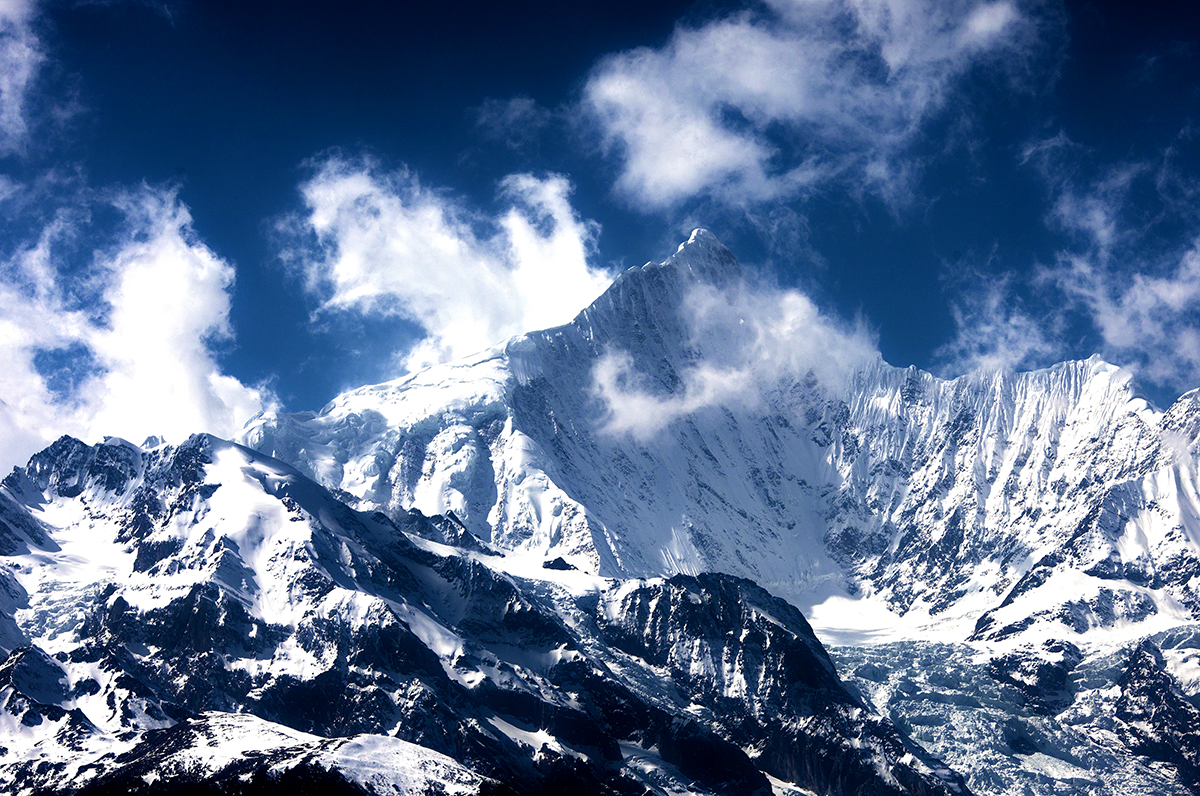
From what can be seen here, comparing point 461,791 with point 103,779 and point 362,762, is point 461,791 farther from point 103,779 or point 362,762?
point 103,779

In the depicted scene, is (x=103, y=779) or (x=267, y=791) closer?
(x=267, y=791)

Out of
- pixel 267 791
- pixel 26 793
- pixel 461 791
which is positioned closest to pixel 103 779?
pixel 26 793

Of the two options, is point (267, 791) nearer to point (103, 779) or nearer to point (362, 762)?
point (362, 762)

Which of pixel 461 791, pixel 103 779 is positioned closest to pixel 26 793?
pixel 103 779

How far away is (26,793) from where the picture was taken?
647 ft

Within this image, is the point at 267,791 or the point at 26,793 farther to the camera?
the point at 26,793

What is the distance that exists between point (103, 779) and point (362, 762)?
127 ft

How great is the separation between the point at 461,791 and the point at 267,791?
1081 inches

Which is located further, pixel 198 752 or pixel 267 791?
pixel 198 752

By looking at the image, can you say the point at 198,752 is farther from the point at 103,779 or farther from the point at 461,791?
the point at 461,791

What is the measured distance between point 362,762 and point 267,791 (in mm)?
15304

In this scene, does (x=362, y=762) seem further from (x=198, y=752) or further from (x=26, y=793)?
(x=26, y=793)

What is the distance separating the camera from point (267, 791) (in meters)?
182

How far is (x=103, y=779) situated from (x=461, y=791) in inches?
2069
